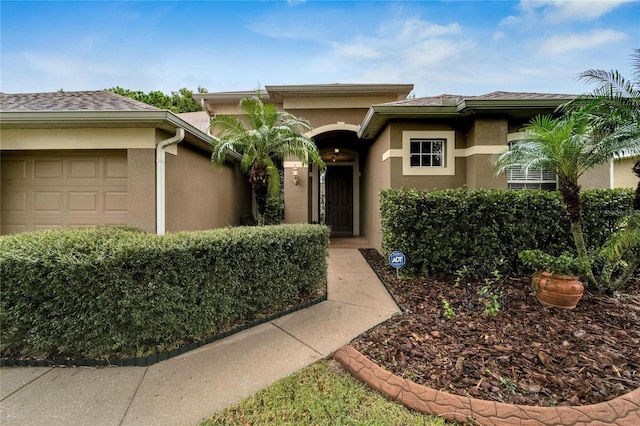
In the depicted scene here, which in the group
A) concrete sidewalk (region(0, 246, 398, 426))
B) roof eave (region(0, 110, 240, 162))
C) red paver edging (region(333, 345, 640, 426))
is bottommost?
concrete sidewalk (region(0, 246, 398, 426))

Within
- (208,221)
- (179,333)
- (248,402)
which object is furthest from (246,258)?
(208,221)

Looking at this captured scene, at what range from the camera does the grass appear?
1944 millimetres

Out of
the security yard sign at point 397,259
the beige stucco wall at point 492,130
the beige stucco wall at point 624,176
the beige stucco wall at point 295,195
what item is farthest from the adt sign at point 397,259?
the beige stucco wall at point 624,176

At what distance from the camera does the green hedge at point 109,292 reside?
2.57 meters

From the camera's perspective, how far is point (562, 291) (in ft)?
11.7

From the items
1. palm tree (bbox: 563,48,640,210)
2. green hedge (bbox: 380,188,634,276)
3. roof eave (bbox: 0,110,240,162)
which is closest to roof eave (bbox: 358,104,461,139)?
green hedge (bbox: 380,188,634,276)

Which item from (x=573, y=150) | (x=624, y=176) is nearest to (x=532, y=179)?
(x=573, y=150)

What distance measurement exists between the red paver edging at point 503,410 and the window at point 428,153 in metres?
5.31

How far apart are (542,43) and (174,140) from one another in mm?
10642

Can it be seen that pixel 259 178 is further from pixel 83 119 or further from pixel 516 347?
pixel 516 347

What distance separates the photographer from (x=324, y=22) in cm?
823

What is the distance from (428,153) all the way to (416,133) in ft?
2.07

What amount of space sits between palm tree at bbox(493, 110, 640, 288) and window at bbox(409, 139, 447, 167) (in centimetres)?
265

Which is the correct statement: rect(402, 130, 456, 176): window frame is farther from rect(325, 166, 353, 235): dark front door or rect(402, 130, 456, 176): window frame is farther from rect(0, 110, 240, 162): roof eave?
rect(0, 110, 240, 162): roof eave
